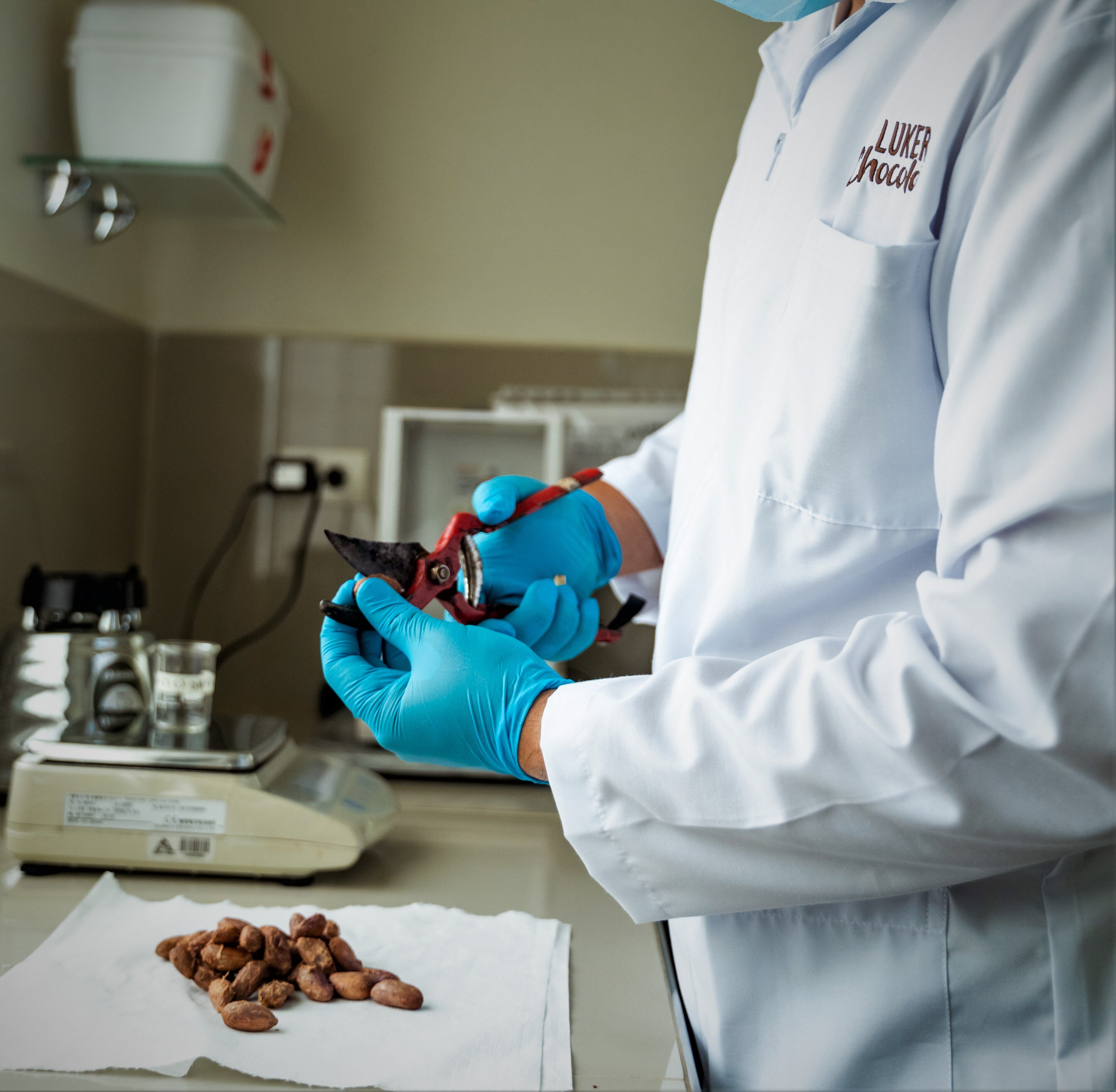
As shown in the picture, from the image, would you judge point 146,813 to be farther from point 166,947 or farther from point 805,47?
point 805,47

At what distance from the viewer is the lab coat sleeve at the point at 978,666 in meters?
0.46

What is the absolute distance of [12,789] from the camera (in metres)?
0.97

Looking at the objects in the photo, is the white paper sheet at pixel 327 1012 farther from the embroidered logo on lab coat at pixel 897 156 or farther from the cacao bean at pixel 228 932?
the embroidered logo on lab coat at pixel 897 156

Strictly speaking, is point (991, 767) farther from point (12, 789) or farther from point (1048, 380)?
point (12, 789)

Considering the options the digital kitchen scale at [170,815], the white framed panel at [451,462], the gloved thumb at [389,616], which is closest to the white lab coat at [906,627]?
the gloved thumb at [389,616]

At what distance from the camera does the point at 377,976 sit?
2.47 feet

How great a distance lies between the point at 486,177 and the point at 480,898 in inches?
49.7

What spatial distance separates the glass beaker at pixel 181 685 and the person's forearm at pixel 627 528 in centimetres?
49

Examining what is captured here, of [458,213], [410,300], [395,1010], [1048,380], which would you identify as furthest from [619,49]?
[395,1010]

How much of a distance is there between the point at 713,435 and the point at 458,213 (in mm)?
1117

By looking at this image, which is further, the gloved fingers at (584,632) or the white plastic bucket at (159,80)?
the white plastic bucket at (159,80)

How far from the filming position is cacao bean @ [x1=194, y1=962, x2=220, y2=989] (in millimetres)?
734

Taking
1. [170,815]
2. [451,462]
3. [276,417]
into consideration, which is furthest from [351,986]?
[276,417]

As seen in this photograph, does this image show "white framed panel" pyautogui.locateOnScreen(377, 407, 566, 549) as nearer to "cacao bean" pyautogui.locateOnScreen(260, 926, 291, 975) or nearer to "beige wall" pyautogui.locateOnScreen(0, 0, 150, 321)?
"beige wall" pyautogui.locateOnScreen(0, 0, 150, 321)
